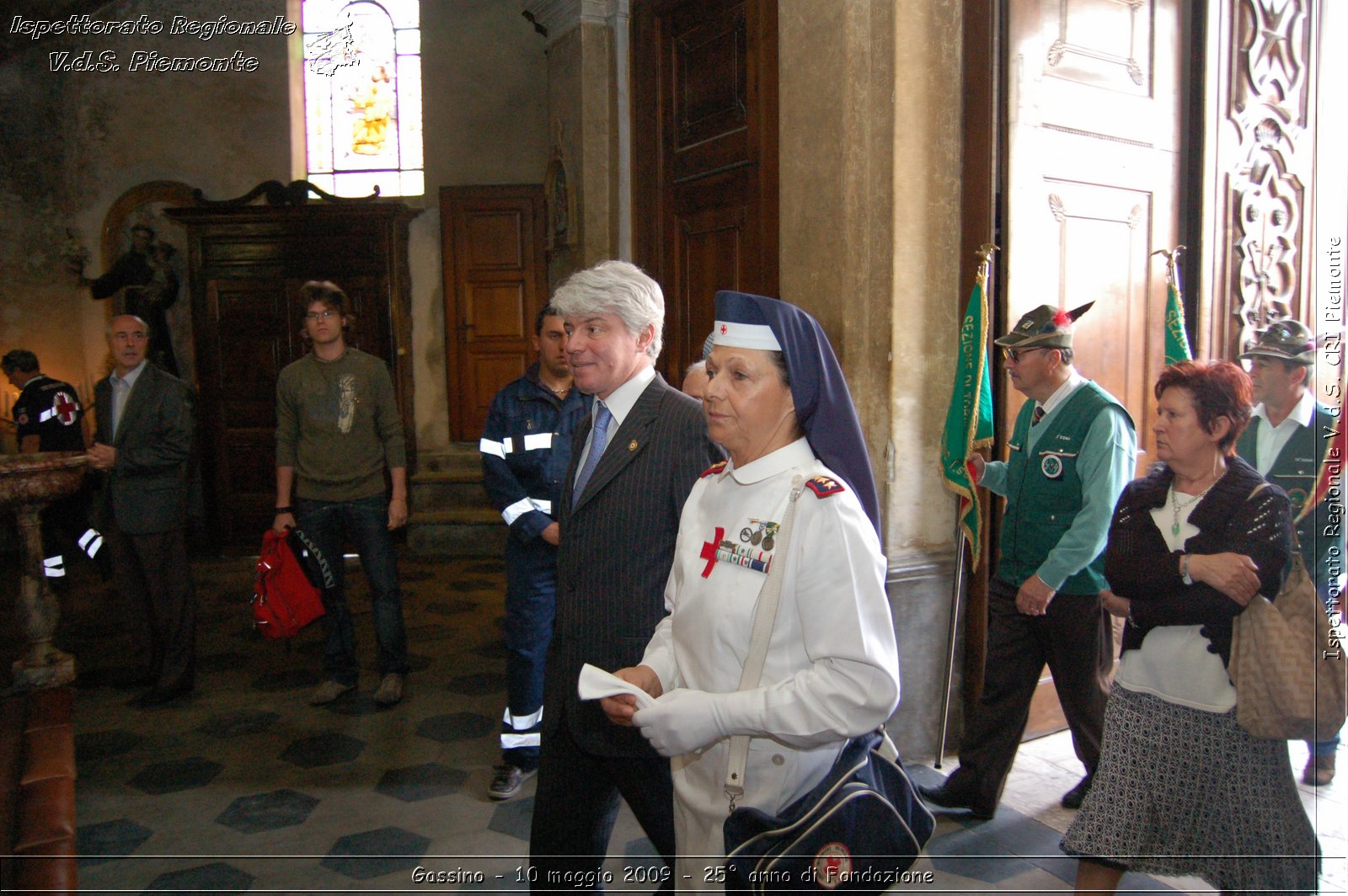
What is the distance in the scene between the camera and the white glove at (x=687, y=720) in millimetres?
1572

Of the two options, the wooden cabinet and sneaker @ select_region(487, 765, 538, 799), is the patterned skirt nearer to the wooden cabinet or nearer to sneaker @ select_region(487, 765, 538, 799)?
sneaker @ select_region(487, 765, 538, 799)

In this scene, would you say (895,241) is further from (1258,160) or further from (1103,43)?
(1258,160)

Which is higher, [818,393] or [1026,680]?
[818,393]

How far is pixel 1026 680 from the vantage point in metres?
3.28

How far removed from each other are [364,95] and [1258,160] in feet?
25.9

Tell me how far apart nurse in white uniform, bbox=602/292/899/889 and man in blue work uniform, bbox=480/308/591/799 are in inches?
68.1

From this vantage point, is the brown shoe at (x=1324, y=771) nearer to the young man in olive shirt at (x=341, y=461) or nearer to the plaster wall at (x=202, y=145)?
the young man in olive shirt at (x=341, y=461)

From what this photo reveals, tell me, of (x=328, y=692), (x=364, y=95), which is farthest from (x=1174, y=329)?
(x=364, y=95)

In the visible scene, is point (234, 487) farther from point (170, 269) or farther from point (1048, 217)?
point (1048, 217)

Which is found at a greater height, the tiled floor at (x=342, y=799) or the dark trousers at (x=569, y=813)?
the dark trousers at (x=569, y=813)

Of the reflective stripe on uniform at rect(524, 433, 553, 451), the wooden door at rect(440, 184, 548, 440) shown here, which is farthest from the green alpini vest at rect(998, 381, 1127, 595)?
the wooden door at rect(440, 184, 548, 440)

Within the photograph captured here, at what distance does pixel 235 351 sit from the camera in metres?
8.48

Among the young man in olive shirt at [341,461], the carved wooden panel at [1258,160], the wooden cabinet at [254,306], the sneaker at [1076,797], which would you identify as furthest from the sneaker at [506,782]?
the wooden cabinet at [254,306]

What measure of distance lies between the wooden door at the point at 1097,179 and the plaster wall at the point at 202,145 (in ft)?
18.5
